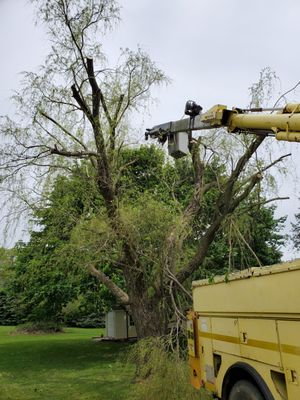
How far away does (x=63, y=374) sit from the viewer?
45.8 feet

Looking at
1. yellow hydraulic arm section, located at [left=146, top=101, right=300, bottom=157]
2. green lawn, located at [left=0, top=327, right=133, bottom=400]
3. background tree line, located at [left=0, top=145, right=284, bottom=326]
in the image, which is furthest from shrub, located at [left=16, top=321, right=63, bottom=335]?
yellow hydraulic arm section, located at [left=146, top=101, right=300, bottom=157]

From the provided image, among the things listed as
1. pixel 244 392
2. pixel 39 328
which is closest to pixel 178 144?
Result: pixel 244 392

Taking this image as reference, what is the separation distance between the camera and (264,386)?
4598 mm

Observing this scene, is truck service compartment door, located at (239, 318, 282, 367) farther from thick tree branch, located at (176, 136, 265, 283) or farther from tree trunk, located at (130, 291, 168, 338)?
thick tree branch, located at (176, 136, 265, 283)

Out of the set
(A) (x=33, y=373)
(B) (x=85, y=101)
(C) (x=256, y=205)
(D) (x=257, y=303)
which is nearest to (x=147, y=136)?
(B) (x=85, y=101)

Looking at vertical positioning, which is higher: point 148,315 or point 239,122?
point 239,122

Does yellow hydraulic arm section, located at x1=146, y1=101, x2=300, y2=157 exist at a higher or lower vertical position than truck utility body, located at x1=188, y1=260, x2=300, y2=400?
higher

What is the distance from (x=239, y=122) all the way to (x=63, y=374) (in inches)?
414

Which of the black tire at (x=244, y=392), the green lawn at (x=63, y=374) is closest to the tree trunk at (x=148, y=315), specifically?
the green lawn at (x=63, y=374)

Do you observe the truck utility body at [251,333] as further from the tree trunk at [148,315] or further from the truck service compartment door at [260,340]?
the tree trunk at [148,315]

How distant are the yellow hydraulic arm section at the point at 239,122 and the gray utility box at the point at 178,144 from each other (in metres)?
0.02

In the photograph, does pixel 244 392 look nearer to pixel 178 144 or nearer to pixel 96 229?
pixel 178 144

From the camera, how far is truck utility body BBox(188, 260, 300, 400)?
166 inches

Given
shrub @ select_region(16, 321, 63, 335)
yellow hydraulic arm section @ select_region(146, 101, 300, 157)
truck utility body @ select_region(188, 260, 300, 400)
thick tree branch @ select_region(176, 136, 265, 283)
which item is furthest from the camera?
shrub @ select_region(16, 321, 63, 335)
